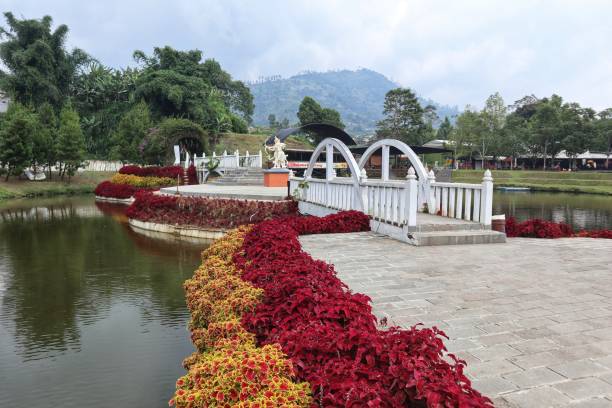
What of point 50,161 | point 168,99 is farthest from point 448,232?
point 168,99

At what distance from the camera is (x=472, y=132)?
49.2 m

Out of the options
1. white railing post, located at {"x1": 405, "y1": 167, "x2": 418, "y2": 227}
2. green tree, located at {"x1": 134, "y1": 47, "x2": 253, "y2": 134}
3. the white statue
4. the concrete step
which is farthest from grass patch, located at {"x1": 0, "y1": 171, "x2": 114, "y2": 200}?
the concrete step

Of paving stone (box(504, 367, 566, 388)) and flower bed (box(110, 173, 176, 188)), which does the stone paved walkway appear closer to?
paving stone (box(504, 367, 566, 388))

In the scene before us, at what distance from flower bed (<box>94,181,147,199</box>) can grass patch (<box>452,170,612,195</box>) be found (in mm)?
31045

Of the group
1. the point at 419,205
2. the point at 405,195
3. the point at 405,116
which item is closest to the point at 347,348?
the point at 405,195

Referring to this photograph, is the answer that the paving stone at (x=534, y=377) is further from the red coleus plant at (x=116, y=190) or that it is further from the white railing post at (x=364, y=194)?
the red coleus plant at (x=116, y=190)

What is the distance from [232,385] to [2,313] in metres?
5.87

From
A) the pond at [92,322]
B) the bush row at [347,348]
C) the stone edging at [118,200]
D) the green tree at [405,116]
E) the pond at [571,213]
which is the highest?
the green tree at [405,116]

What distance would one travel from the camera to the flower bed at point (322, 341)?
6.19ft

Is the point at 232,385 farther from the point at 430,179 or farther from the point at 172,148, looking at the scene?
the point at 172,148

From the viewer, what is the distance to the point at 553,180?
3934cm

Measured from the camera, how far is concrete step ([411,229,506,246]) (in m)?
6.18

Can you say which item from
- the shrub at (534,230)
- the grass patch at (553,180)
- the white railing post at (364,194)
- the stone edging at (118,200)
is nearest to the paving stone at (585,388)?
the shrub at (534,230)

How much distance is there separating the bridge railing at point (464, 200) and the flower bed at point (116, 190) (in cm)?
1990
